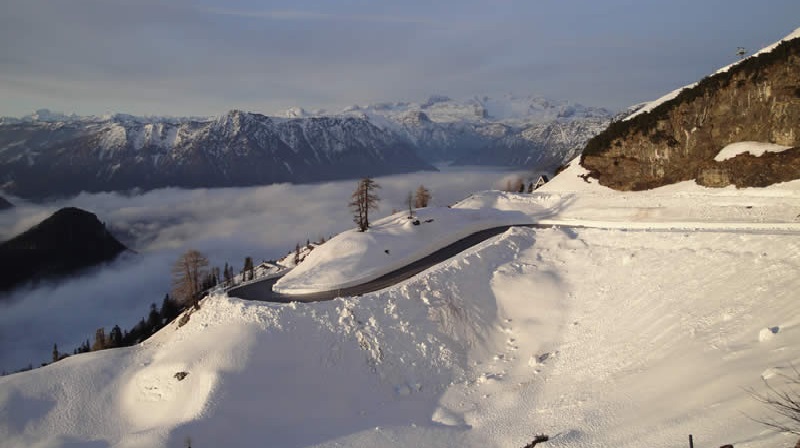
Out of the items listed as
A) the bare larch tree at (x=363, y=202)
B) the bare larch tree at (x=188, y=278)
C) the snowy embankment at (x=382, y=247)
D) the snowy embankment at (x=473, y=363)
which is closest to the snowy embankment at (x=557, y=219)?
the snowy embankment at (x=382, y=247)

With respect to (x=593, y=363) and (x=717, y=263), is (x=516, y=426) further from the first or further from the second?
(x=717, y=263)

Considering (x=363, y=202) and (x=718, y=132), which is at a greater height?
(x=718, y=132)

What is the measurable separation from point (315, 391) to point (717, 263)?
94.1ft

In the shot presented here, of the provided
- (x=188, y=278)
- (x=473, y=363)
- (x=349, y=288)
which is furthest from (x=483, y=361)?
(x=188, y=278)

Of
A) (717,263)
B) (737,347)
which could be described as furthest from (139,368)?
(717,263)

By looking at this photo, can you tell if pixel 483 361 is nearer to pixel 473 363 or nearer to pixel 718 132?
pixel 473 363

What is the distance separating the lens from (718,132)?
54000mm

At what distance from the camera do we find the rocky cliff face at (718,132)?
47750mm

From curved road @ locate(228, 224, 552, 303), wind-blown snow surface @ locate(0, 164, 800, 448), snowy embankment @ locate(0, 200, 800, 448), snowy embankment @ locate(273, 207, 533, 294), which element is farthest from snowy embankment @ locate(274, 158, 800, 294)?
snowy embankment @ locate(0, 200, 800, 448)

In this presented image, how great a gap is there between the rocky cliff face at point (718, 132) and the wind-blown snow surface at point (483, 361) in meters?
11.1

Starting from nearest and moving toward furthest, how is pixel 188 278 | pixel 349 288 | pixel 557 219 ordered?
pixel 349 288, pixel 188 278, pixel 557 219

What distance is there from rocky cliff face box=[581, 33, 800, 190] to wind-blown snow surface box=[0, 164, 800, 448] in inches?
438

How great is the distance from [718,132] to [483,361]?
44.9 m

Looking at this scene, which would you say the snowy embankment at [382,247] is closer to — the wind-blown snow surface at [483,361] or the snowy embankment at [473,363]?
the wind-blown snow surface at [483,361]
